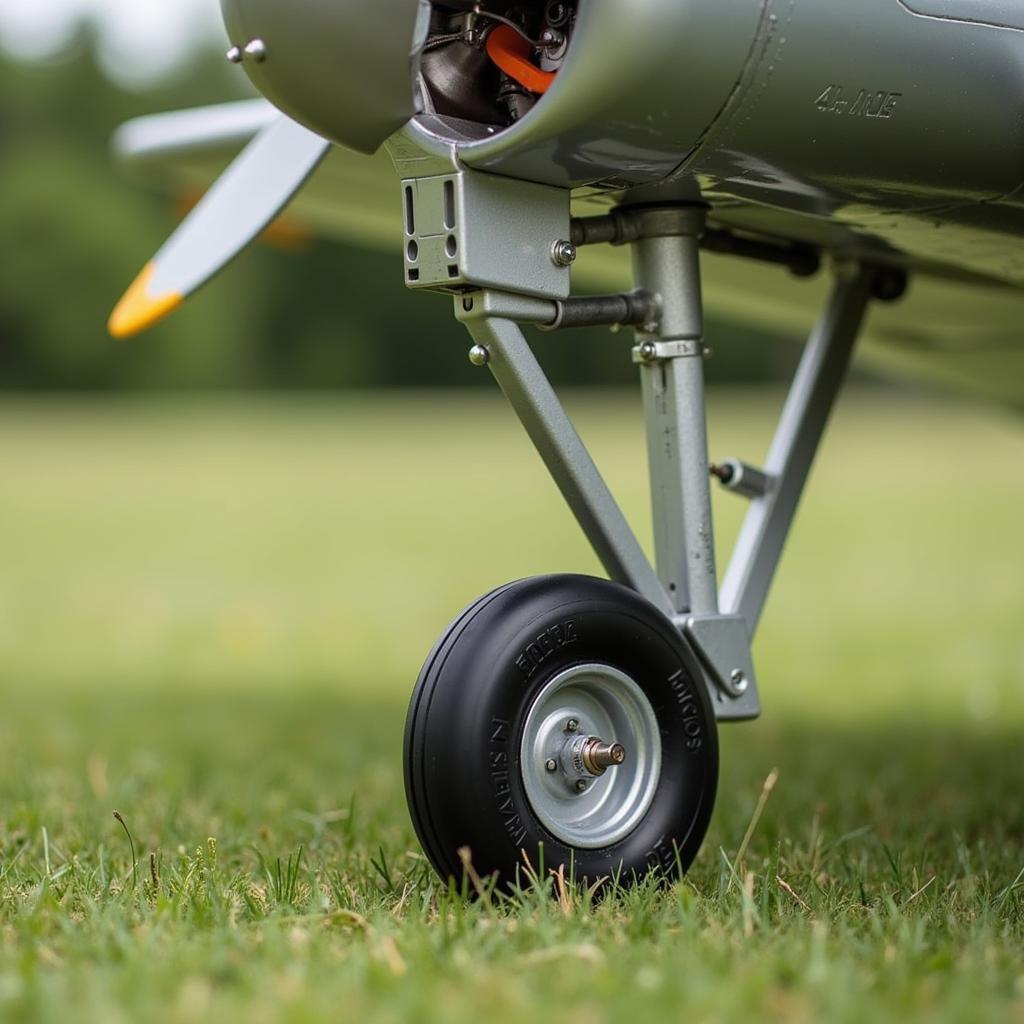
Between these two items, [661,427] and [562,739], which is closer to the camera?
[562,739]

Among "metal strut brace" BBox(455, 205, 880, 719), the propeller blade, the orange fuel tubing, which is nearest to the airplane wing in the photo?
the propeller blade

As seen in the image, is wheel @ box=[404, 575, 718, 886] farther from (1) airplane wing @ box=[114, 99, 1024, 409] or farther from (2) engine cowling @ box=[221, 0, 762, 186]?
(1) airplane wing @ box=[114, 99, 1024, 409]

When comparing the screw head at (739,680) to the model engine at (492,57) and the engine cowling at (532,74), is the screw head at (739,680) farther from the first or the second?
the model engine at (492,57)

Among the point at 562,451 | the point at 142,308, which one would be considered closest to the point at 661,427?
the point at 562,451

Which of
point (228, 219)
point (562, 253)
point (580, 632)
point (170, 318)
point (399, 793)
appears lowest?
point (399, 793)

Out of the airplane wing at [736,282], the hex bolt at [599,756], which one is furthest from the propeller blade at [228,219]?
the hex bolt at [599,756]

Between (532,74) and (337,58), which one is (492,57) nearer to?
(532,74)

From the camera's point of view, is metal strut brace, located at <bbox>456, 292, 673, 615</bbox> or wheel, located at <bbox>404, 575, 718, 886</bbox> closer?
wheel, located at <bbox>404, 575, 718, 886</bbox>
